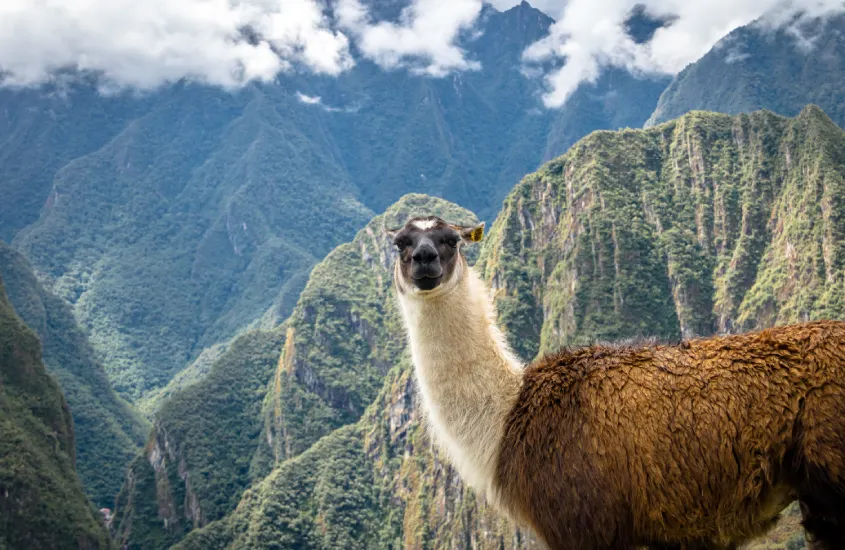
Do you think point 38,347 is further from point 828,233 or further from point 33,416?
point 828,233

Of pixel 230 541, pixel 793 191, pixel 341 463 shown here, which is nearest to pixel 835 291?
pixel 793 191

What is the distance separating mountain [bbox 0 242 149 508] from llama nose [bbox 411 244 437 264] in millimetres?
121909

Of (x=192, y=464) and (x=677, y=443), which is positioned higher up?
(x=192, y=464)

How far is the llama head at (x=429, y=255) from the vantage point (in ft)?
19.5

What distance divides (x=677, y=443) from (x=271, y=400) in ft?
405

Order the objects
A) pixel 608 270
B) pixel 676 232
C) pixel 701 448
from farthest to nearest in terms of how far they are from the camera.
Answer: pixel 608 270, pixel 676 232, pixel 701 448

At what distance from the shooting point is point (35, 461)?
62.4 meters

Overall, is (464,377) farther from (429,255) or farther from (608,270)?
(608,270)

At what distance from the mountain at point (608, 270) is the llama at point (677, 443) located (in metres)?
70.1

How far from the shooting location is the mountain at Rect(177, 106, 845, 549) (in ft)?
255

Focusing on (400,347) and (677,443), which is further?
(400,347)

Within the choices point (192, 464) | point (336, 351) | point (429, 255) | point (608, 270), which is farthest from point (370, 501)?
point (429, 255)

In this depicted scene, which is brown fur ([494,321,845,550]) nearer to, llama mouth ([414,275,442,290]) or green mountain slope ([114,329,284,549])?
llama mouth ([414,275,442,290])

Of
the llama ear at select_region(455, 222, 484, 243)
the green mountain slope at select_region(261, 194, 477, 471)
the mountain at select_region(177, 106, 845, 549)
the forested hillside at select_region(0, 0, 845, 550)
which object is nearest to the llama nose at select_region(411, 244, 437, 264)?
the llama ear at select_region(455, 222, 484, 243)
